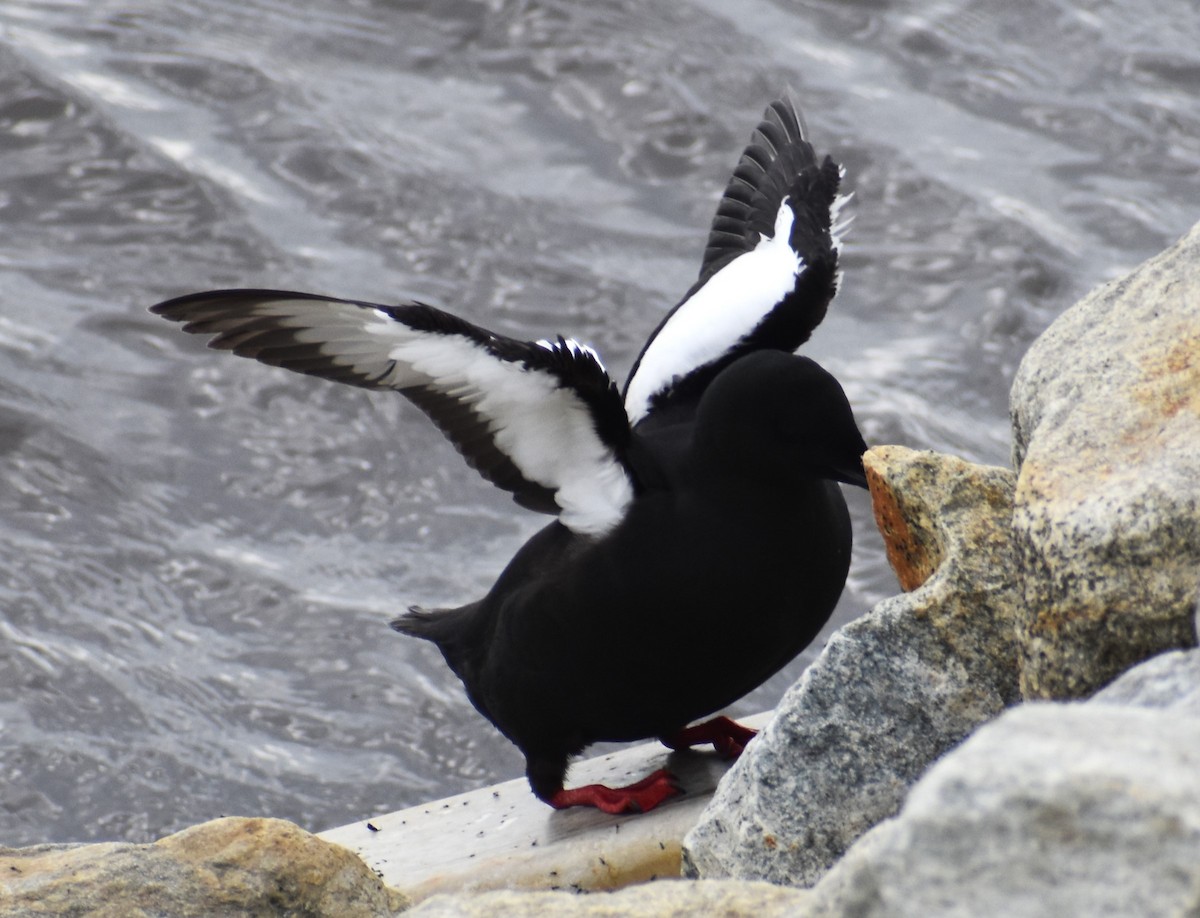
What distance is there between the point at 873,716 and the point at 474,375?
159 cm

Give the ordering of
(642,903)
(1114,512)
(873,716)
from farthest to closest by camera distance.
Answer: (873,716), (1114,512), (642,903)

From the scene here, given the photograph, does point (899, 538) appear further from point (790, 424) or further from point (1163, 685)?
point (1163, 685)

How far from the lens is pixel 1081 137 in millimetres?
10734

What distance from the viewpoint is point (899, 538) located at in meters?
4.04

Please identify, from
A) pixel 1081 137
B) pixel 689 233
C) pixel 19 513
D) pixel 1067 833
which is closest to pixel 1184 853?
pixel 1067 833

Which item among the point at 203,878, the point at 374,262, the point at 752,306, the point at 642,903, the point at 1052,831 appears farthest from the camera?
the point at 374,262

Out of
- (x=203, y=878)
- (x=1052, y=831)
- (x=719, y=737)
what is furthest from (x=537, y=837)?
(x=1052, y=831)

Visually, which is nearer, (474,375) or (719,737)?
(474,375)

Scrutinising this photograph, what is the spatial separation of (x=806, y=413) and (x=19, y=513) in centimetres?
523

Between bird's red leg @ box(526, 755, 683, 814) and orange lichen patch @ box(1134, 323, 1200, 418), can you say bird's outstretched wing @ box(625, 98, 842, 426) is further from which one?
orange lichen patch @ box(1134, 323, 1200, 418)

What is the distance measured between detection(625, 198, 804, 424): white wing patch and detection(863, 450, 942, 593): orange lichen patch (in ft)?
5.02

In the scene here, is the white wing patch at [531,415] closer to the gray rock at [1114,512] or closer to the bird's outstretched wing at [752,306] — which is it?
the bird's outstretched wing at [752,306]

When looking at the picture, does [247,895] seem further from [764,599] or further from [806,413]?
[806,413]

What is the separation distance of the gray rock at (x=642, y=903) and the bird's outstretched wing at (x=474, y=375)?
6.41 ft
